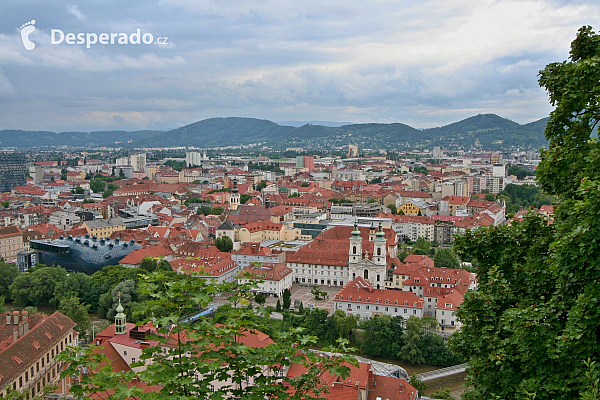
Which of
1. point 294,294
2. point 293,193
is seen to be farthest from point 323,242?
point 293,193

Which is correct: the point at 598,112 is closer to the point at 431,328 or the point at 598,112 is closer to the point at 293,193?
the point at 431,328

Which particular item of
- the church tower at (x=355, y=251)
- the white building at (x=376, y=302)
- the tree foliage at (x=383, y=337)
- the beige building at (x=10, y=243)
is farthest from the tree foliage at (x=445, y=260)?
the beige building at (x=10, y=243)

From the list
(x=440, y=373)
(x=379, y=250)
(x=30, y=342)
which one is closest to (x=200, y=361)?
(x=30, y=342)

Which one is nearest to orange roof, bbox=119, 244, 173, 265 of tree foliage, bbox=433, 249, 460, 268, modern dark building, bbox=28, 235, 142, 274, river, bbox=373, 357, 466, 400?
modern dark building, bbox=28, 235, 142, 274

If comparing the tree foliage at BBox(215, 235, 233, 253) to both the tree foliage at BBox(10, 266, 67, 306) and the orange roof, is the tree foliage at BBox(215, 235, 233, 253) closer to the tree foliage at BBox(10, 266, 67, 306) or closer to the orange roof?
the orange roof

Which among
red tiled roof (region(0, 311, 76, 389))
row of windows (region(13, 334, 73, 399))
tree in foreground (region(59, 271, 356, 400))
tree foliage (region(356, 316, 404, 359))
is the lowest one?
tree foliage (region(356, 316, 404, 359))
